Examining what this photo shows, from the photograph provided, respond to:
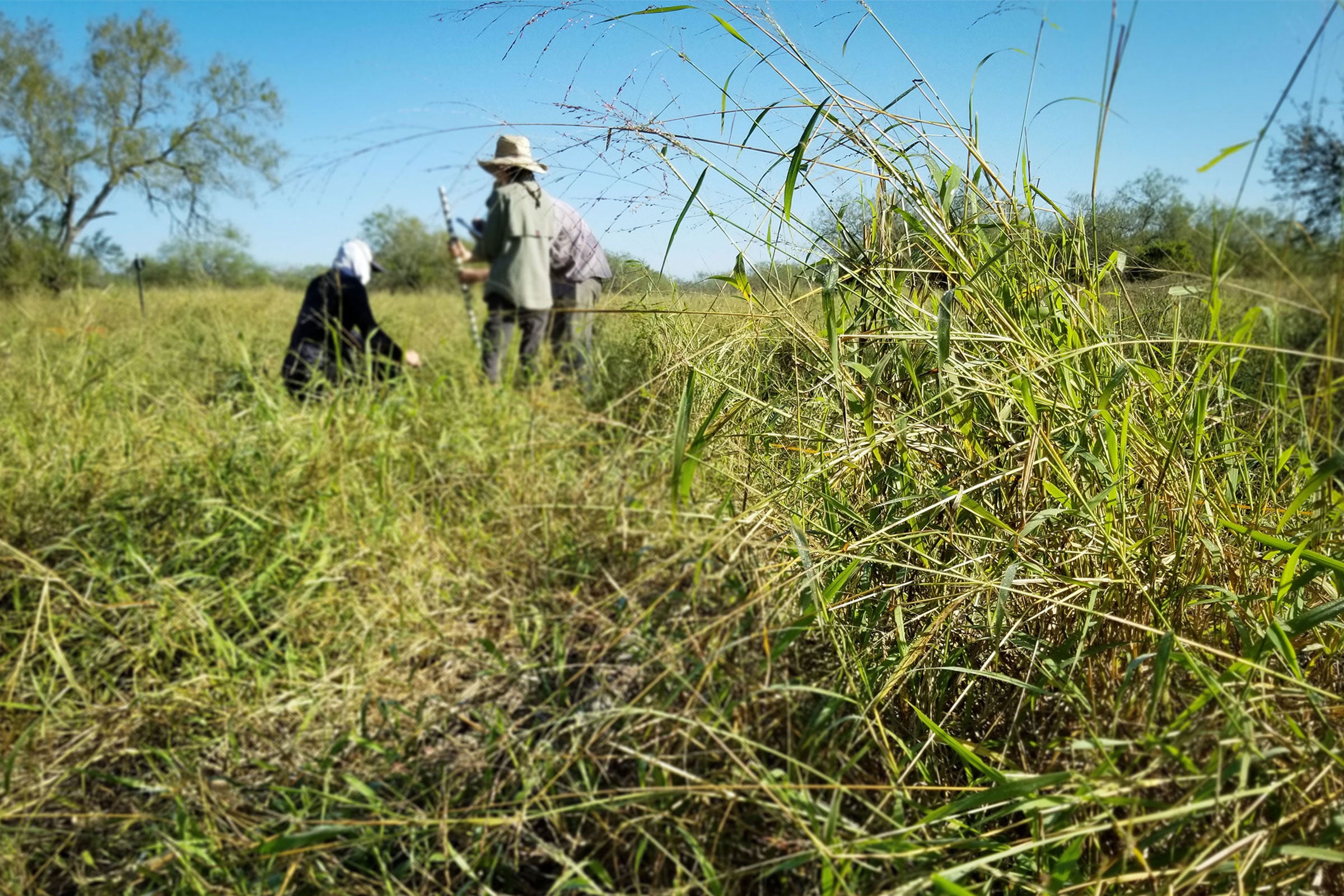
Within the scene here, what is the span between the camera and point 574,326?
10.1 feet

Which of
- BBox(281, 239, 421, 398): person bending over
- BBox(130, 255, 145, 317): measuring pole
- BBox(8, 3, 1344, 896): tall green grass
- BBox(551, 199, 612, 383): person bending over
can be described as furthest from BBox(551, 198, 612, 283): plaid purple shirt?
BBox(130, 255, 145, 317): measuring pole

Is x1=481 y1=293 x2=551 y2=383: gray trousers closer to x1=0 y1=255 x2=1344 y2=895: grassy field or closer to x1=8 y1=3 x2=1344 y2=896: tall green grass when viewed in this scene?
x1=0 y1=255 x2=1344 y2=895: grassy field

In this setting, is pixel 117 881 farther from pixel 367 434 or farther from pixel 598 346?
pixel 598 346

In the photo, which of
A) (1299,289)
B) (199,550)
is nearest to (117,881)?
(199,550)

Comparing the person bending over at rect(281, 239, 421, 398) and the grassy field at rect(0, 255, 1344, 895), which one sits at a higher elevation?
the person bending over at rect(281, 239, 421, 398)

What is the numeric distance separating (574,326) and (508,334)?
185 centimetres

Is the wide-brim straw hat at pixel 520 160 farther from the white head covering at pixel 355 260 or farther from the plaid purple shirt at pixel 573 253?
the white head covering at pixel 355 260

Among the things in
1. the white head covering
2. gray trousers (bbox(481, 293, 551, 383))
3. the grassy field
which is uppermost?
the white head covering

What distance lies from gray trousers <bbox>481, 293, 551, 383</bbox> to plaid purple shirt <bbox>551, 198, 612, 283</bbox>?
1.04 ft

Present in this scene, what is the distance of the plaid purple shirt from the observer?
5.85ft

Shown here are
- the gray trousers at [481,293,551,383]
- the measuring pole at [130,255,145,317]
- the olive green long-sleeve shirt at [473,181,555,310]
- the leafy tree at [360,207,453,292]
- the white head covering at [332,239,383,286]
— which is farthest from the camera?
the leafy tree at [360,207,453,292]

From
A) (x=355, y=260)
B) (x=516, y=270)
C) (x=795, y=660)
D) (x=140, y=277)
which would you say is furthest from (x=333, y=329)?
(x=140, y=277)

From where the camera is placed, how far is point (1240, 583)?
3.25ft

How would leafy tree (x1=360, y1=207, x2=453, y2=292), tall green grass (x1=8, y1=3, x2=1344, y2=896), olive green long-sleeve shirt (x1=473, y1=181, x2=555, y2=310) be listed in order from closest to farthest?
tall green grass (x1=8, y1=3, x2=1344, y2=896)
olive green long-sleeve shirt (x1=473, y1=181, x2=555, y2=310)
leafy tree (x1=360, y1=207, x2=453, y2=292)
